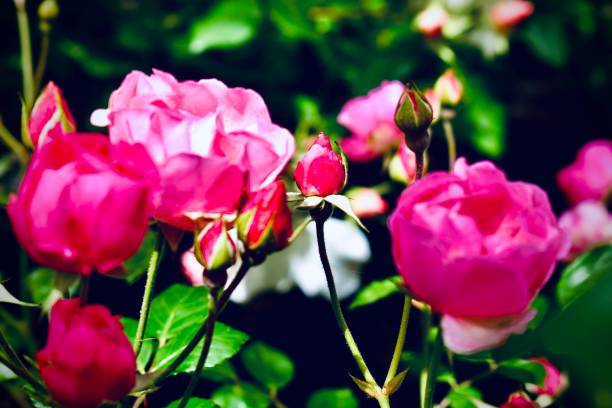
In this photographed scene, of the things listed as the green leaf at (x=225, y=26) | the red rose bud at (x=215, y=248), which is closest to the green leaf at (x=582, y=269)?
the red rose bud at (x=215, y=248)

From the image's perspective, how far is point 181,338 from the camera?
64 centimetres

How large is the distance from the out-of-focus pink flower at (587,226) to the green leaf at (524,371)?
17.9 inches

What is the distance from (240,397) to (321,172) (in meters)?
0.34

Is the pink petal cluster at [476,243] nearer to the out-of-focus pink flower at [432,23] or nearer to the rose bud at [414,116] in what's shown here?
the rose bud at [414,116]

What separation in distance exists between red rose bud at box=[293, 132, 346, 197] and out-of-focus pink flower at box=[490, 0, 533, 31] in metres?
0.82

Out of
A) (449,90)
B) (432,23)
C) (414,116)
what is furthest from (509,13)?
(414,116)

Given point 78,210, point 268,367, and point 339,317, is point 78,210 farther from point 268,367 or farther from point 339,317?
point 268,367

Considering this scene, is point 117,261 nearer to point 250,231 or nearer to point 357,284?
point 250,231

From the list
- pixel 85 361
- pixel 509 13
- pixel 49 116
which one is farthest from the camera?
pixel 509 13

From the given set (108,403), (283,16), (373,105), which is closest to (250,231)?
(108,403)

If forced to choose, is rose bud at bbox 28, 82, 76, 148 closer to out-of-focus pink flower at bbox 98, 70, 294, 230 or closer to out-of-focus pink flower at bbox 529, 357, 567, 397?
out-of-focus pink flower at bbox 98, 70, 294, 230

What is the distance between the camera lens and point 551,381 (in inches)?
27.7

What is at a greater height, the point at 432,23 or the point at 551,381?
the point at 432,23

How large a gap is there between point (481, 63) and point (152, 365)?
3.12 feet
